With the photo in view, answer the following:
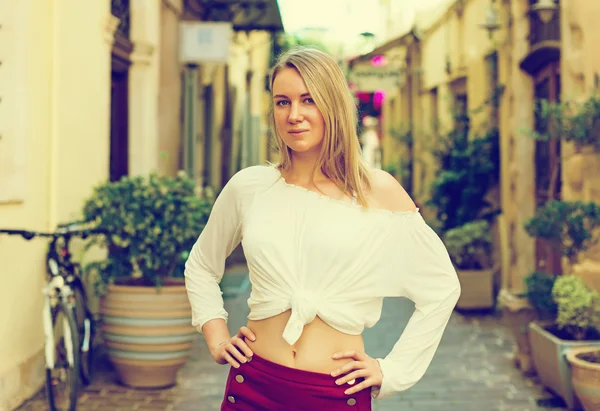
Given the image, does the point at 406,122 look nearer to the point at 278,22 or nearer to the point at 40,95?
the point at 278,22

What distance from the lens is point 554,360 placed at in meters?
5.07

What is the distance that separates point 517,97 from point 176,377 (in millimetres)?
4905

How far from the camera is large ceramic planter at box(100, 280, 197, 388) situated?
17.5 feet

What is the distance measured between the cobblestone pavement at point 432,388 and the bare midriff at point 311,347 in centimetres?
321

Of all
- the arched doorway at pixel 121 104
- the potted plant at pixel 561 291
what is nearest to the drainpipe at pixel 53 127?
the arched doorway at pixel 121 104

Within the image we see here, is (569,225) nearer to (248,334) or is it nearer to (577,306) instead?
(577,306)

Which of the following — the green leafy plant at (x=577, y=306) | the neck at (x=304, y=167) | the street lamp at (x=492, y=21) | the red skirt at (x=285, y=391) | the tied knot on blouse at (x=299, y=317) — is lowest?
the green leafy plant at (x=577, y=306)

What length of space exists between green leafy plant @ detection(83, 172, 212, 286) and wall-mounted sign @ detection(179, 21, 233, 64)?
13.8 ft

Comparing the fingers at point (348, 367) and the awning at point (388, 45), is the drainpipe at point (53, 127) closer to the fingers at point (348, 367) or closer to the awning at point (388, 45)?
the fingers at point (348, 367)

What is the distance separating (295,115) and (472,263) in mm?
7679

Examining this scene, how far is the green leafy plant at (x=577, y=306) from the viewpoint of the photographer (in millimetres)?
5023

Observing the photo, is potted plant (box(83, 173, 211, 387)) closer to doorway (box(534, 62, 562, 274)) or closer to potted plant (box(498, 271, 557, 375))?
potted plant (box(498, 271, 557, 375))

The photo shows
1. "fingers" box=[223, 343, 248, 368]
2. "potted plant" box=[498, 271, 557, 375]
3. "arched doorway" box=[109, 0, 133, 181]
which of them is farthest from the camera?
"arched doorway" box=[109, 0, 133, 181]

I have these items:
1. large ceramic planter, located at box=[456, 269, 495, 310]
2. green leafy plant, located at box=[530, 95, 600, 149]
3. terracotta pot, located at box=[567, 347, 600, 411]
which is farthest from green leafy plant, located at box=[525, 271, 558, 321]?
Answer: large ceramic planter, located at box=[456, 269, 495, 310]
